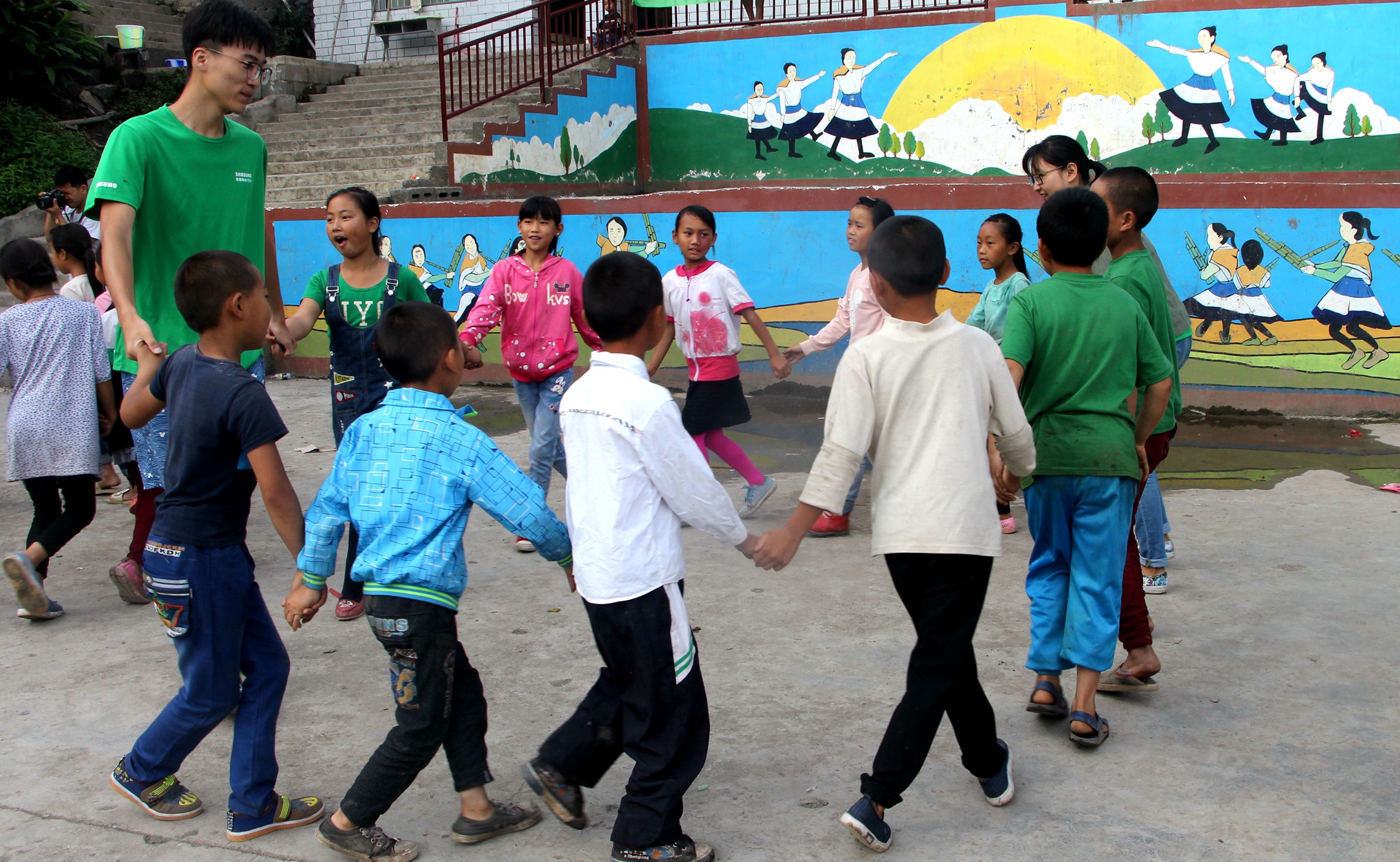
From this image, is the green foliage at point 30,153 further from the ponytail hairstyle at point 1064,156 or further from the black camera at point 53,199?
the ponytail hairstyle at point 1064,156

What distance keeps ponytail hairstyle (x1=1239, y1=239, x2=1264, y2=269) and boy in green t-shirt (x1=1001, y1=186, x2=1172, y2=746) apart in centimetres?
532

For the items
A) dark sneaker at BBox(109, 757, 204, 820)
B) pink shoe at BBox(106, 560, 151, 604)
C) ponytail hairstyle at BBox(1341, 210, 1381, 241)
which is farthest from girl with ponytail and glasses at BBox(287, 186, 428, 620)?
ponytail hairstyle at BBox(1341, 210, 1381, 241)

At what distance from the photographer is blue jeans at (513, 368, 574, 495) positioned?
5.30 meters

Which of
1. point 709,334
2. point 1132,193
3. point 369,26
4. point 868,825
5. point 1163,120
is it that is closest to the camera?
point 868,825

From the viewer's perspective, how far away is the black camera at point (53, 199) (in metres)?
8.83

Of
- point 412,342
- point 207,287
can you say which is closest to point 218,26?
point 207,287

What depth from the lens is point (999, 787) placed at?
294cm

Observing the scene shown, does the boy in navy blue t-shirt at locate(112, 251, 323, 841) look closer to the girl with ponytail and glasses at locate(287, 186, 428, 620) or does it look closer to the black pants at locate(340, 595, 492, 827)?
the black pants at locate(340, 595, 492, 827)

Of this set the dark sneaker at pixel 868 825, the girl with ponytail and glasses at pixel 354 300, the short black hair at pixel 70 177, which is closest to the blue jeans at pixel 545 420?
the girl with ponytail and glasses at pixel 354 300

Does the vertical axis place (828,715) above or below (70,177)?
below

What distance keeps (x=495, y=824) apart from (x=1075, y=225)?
2324mm

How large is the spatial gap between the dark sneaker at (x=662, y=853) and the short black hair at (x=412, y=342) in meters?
1.26

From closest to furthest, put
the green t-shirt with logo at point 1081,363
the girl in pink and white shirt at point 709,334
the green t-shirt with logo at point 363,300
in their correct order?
the green t-shirt with logo at point 1081,363 < the green t-shirt with logo at point 363,300 < the girl in pink and white shirt at point 709,334

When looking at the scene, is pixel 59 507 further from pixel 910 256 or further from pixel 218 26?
pixel 910 256
